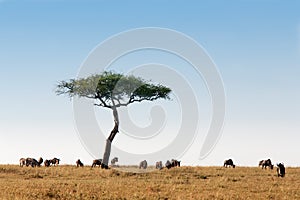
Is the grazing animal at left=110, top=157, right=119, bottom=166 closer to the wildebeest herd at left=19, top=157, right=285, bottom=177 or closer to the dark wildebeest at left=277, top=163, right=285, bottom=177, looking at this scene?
the wildebeest herd at left=19, top=157, right=285, bottom=177

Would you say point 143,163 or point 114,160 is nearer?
point 143,163

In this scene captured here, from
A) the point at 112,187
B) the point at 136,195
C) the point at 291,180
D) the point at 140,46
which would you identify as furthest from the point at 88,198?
the point at 140,46

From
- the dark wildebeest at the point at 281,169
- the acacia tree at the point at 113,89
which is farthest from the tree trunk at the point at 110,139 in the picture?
the dark wildebeest at the point at 281,169

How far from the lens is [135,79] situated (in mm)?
54562

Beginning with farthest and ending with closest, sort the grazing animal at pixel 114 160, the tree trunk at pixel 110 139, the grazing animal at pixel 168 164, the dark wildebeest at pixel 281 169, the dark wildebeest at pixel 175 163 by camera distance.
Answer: the grazing animal at pixel 114 160 < the tree trunk at pixel 110 139 < the dark wildebeest at pixel 175 163 < the grazing animal at pixel 168 164 < the dark wildebeest at pixel 281 169

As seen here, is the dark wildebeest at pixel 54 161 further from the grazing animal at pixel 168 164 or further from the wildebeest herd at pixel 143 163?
the grazing animal at pixel 168 164

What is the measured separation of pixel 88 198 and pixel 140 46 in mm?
25479

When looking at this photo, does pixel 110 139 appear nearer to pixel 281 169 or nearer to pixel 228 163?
pixel 228 163

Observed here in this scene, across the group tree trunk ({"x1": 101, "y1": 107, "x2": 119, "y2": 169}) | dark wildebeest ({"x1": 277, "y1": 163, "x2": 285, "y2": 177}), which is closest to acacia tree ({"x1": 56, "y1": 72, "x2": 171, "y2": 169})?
tree trunk ({"x1": 101, "y1": 107, "x2": 119, "y2": 169})

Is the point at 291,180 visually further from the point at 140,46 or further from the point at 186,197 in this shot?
the point at 140,46

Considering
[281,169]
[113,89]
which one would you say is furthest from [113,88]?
[281,169]

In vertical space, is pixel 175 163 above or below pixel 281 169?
above

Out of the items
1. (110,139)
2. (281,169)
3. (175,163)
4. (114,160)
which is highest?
(110,139)

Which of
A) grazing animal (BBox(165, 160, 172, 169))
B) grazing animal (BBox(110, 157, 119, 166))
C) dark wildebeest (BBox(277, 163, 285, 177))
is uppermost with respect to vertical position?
grazing animal (BBox(110, 157, 119, 166))
